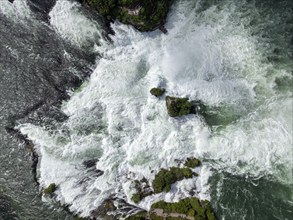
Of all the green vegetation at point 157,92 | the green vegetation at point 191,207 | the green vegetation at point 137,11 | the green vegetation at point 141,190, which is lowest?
the green vegetation at point 191,207

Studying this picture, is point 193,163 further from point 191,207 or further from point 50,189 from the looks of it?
point 50,189

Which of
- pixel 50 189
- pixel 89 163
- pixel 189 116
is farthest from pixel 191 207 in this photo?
pixel 50 189

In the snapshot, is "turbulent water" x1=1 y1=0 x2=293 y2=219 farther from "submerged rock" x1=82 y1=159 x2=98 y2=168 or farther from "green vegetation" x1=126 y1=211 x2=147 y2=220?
"green vegetation" x1=126 y1=211 x2=147 y2=220

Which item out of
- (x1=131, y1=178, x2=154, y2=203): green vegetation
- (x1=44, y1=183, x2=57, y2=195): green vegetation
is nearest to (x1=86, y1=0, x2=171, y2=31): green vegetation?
(x1=131, y1=178, x2=154, y2=203): green vegetation

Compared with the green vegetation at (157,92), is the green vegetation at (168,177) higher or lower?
lower

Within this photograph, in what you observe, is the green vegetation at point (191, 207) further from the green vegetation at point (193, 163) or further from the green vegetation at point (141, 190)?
the green vegetation at point (193, 163)

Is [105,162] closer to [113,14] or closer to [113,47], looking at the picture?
[113,47]

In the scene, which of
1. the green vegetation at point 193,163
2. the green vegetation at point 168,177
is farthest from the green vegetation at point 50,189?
the green vegetation at point 193,163
